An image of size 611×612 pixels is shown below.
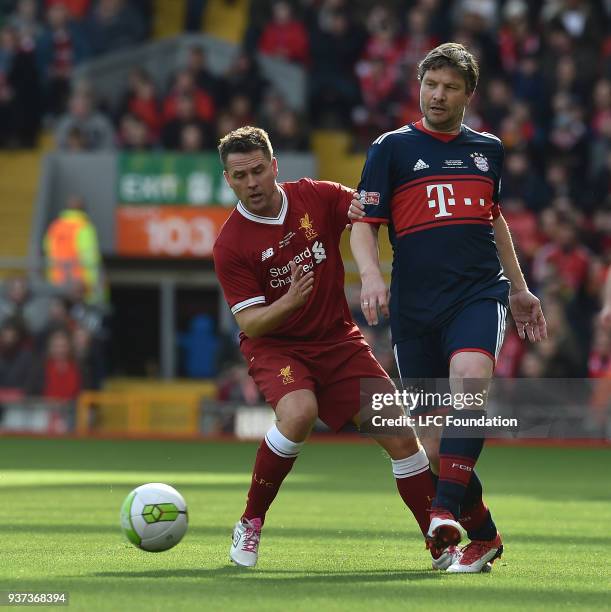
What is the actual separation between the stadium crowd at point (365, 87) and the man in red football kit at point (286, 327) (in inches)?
460

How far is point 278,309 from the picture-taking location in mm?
7266

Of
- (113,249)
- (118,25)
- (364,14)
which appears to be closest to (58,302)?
(113,249)

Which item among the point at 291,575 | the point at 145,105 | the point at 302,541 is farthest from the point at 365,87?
the point at 291,575

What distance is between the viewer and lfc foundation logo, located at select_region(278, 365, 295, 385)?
7398 mm

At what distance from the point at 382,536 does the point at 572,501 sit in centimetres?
304

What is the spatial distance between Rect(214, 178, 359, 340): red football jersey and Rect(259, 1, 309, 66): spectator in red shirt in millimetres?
16485

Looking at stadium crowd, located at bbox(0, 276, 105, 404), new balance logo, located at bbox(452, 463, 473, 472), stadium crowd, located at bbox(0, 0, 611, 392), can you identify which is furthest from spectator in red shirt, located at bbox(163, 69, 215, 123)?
new balance logo, located at bbox(452, 463, 473, 472)

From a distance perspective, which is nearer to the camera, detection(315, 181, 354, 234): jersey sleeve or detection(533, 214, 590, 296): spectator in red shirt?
detection(315, 181, 354, 234): jersey sleeve

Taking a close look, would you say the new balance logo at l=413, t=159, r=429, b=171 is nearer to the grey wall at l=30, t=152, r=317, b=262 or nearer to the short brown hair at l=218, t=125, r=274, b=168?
the short brown hair at l=218, t=125, r=274, b=168

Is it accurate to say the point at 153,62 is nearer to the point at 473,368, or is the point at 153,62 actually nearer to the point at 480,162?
the point at 480,162

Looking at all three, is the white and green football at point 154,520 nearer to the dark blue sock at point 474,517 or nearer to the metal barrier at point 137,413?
the dark blue sock at point 474,517

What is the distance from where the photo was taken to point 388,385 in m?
7.56

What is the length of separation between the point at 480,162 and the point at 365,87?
52.2ft

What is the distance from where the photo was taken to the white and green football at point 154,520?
7289 millimetres
